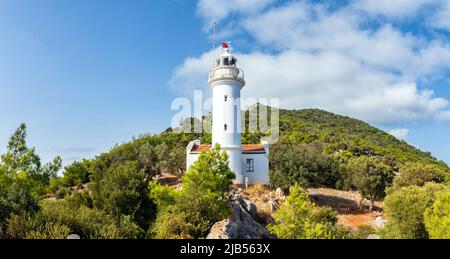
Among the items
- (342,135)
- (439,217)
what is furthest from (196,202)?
(342,135)

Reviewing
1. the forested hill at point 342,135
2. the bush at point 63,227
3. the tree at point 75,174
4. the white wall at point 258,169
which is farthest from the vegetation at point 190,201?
the forested hill at point 342,135

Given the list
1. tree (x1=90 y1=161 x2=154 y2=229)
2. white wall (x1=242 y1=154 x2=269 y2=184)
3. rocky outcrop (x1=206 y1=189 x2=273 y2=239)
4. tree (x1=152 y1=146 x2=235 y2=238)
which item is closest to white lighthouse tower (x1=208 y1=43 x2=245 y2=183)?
white wall (x1=242 y1=154 x2=269 y2=184)

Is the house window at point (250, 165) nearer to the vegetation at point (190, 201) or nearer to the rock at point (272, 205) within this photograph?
the vegetation at point (190, 201)

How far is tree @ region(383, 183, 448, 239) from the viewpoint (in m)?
15.6

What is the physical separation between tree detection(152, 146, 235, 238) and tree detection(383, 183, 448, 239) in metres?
7.76

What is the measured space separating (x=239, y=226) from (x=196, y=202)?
2.43m

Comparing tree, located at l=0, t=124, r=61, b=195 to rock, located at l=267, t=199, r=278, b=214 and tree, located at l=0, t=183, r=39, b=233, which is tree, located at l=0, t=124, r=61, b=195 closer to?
tree, located at l=0, t=183, r=39, b=233

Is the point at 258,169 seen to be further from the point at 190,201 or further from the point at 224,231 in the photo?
the point at 224,231

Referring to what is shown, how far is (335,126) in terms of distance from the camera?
79.4 metres

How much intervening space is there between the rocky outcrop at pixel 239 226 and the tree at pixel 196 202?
Answer: 0.74m
